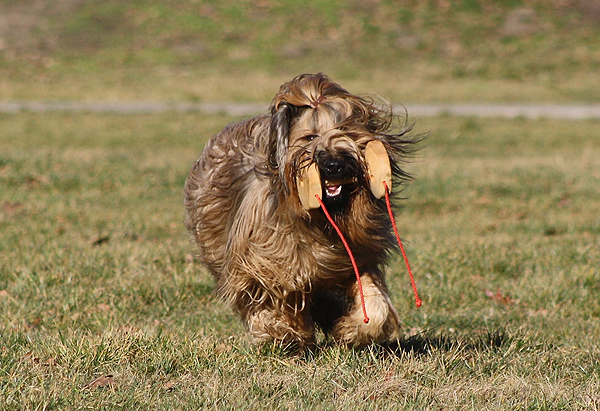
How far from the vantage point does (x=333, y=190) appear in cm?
421

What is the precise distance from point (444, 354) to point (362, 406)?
1119 millimetres

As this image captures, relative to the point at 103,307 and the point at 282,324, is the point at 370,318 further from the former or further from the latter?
the point at 103,307

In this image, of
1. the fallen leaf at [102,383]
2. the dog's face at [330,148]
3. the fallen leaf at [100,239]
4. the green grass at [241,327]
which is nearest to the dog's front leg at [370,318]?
the green grass at [241,327]

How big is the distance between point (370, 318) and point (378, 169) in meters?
0.93

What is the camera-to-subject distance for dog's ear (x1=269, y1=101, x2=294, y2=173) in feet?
14.5

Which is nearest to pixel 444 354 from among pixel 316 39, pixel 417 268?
pixel 417 268

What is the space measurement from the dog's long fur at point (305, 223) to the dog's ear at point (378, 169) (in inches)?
1.4

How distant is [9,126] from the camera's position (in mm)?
19094

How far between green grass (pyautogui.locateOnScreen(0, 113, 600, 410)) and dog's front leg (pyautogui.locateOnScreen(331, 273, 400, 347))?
109mm

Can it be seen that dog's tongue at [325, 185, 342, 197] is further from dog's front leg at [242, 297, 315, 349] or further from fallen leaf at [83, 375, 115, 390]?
fallen leaf at [83, 375, 115, 390]

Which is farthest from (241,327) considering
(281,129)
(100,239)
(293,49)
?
(293,49)

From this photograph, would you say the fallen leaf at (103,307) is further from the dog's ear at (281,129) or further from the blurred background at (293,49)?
the blurred background at (293,49)

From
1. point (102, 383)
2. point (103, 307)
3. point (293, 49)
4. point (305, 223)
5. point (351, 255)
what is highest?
point (305, 223)

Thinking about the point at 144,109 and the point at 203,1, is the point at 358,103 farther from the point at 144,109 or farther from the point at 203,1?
the point at 203,1
